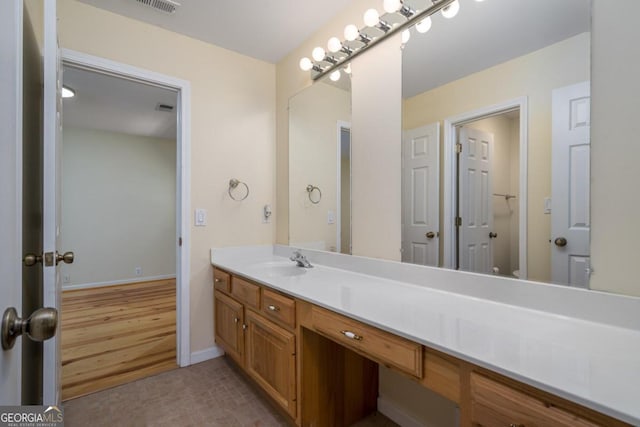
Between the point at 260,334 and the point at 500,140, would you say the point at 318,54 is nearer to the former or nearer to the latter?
the point at 500,140

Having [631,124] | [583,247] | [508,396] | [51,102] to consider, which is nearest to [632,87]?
[631,124]

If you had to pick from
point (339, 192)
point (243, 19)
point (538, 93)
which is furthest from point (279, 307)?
point (243, 19)

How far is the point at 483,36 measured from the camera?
1.31 meters

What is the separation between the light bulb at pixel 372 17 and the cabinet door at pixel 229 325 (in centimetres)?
184

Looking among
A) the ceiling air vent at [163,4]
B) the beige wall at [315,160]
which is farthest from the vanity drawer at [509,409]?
the ceiling air vent at [163,4]

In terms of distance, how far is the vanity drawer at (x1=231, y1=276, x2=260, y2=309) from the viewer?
168 cm

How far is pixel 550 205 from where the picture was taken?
1095 millimetres

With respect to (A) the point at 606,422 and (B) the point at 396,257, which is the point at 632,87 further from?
(B) the point at 396,257

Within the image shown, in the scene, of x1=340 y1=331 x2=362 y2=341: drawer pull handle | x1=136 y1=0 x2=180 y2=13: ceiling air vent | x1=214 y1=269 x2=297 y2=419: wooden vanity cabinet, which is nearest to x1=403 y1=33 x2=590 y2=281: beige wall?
x1=340 y1=331 x2=362 y2=341: drawer pull handle

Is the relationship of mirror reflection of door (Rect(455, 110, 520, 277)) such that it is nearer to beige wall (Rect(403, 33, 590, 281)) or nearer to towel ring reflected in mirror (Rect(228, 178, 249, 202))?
beige wall (Rect(403, 33, 590, 281))

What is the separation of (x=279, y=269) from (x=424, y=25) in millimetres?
1676

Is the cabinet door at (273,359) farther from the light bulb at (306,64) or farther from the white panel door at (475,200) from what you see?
the light bulb at (306,64)

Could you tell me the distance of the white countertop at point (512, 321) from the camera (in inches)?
Result: 25.0

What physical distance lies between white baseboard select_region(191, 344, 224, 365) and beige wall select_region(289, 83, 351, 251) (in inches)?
41.4
